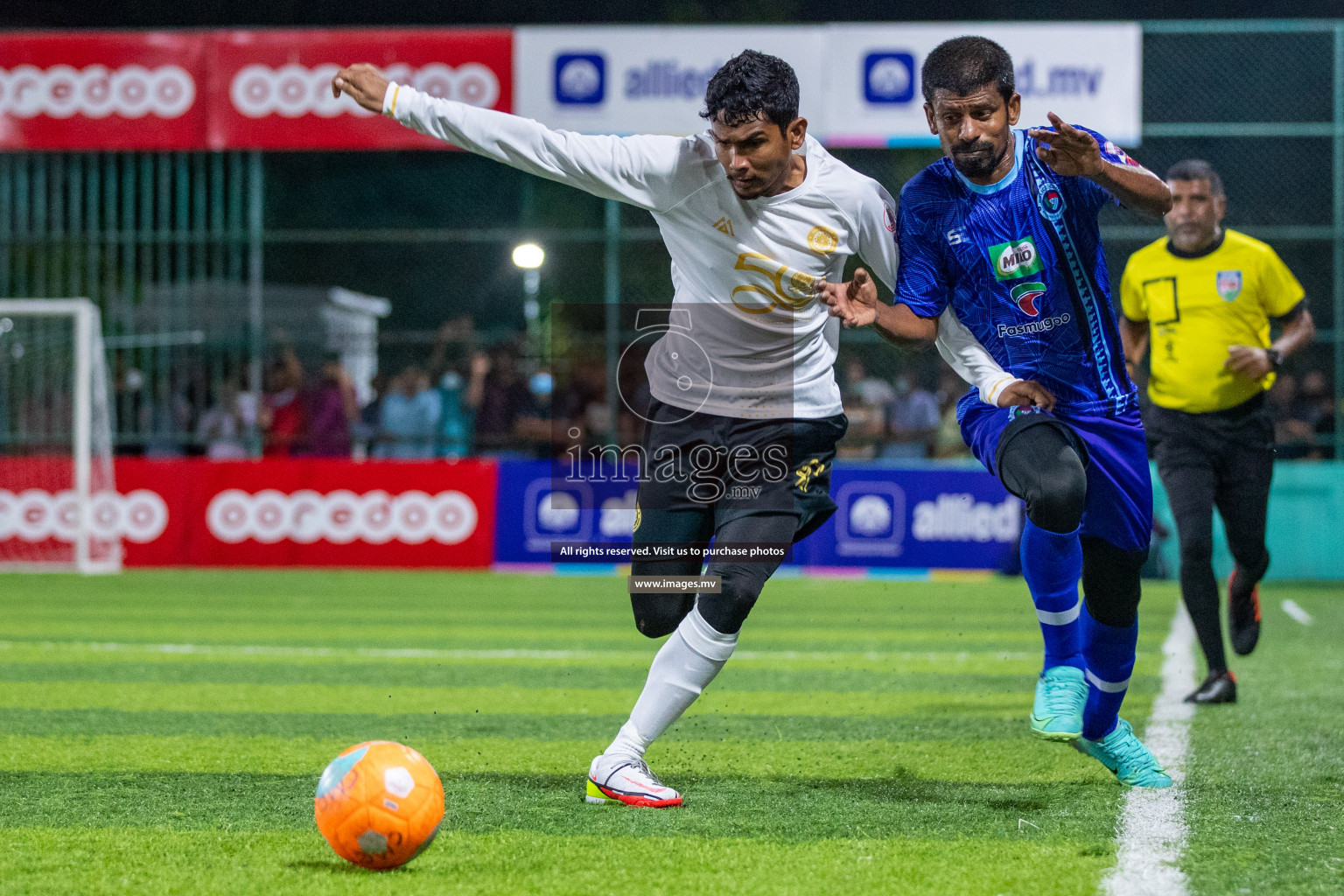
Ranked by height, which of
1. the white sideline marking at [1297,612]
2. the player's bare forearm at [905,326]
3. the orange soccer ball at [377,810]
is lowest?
the white sideline marking at [1297,612]

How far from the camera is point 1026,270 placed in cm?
433

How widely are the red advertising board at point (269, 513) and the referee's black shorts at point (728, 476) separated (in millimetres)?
9946

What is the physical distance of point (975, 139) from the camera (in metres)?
4.18

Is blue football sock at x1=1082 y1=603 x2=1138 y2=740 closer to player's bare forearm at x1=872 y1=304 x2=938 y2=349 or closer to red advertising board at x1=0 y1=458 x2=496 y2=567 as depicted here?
player's bare forearm at x1=872 y1=304 x2=938 y2=349

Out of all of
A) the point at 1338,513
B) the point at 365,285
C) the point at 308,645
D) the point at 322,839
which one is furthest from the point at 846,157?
the point at 322,839

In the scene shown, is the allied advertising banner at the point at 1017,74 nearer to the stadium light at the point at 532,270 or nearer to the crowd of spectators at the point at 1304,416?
the crowd of spectators at the point at 1304,416

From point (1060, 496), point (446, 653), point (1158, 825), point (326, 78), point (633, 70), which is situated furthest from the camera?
point (326, 78)

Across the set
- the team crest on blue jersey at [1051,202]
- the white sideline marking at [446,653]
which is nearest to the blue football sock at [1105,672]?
the team crest on blue jersey at [1051,202]

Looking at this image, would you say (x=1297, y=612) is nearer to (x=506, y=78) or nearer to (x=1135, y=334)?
(x=1135, y=334)

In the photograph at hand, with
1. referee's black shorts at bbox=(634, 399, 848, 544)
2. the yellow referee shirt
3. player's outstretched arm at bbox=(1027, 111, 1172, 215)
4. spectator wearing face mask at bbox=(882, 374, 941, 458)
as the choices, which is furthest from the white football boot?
spectator wearing face mask at bbox=(882, 374, 941, 458)

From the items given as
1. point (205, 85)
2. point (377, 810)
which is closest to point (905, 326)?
point (377, 810)

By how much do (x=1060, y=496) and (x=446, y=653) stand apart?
4877mm

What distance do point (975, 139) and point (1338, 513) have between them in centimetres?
1079

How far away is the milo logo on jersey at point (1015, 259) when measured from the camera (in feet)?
14.1
